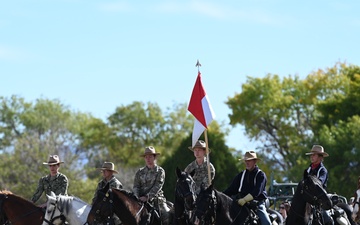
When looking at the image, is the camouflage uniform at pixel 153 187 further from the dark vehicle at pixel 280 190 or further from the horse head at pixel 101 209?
the dark vehicle at pixel 280 190

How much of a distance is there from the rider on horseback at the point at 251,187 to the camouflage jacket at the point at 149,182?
2.10 meters

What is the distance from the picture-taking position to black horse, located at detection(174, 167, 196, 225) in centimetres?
2053

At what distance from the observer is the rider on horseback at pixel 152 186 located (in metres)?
22.4

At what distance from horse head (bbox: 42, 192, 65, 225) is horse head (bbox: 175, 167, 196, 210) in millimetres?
3076

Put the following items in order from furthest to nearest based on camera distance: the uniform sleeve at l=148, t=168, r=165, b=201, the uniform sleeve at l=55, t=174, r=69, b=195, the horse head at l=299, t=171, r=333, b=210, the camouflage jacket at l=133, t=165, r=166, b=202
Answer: the uniform sleeve at l=55, t=174, r=69, b=195 → the camouflage jacket at l=133, t=165, r=166, b=202 → the uniform sleeve at l=148, t=168, r=165, b=201 → the horse head at l=299, t=171, r=333, b=210

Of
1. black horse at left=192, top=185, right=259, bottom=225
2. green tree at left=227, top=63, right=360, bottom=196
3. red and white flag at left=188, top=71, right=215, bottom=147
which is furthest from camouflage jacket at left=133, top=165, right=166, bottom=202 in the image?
green tree at left=227, top=63, right=360, bottom=196

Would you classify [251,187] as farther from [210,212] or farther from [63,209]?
[63,209]

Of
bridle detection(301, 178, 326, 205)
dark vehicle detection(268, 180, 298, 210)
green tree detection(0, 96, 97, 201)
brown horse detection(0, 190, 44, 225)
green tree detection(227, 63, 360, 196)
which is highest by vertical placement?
bridle detection(301, 178, 326, 205)

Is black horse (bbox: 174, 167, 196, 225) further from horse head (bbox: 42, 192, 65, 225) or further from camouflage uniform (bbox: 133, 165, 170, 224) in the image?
horse head (bbox: 42, 192, 65, 225)

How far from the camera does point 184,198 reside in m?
20.6

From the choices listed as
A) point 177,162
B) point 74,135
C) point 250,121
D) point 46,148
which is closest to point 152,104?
point 74,135

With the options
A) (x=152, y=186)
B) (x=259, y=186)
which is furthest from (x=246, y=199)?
(x=152, y=186)

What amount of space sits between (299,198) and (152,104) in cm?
7214

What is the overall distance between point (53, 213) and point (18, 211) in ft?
4.37
